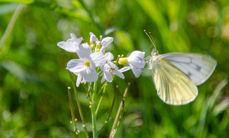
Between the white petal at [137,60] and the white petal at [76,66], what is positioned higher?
the white petal at [76,66]

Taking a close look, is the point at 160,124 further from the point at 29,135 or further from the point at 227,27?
the point at 227,27

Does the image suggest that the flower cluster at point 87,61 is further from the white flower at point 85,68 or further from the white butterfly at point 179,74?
the white butterfly at point 179,74

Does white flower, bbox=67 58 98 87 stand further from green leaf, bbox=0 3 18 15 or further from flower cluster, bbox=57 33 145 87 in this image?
green leaf, bbox=0 3 18 15

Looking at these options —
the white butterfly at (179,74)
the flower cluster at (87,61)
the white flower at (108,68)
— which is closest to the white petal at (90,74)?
the flower cluster at (87,61)

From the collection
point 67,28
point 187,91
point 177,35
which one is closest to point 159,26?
point 177,35

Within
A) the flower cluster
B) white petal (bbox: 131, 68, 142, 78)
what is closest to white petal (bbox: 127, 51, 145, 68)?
white petal (bbox: 131, 68, 142, 78)

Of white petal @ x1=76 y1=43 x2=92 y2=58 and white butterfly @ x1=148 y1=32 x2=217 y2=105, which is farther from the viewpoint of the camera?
white butterfly @ x1=148 y1=32 x2=217 y2=105
